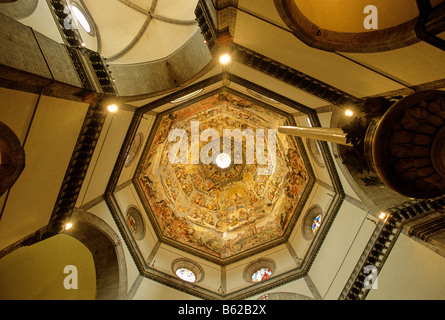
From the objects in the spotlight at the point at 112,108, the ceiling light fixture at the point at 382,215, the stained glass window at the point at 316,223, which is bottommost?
the ceiling light fixture at the point at 382,215

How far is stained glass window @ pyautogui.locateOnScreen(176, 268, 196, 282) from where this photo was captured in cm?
1178

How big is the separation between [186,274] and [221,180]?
642 centimetres

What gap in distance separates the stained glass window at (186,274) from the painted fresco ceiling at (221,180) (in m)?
1.07

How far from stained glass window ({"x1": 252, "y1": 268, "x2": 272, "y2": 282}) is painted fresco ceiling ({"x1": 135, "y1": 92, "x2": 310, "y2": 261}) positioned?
1274 millimetres

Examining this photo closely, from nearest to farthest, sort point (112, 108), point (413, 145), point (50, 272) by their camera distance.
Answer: point (413, 145) < point (112, 108) < point (50, 272)

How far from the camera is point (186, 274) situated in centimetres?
1198

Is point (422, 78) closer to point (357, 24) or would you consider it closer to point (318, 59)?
point (357, 24)

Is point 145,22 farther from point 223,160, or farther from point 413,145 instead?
point 223,160

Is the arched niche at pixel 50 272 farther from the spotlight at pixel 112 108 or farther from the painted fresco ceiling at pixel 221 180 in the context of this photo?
the spotlight at pixel 112 108

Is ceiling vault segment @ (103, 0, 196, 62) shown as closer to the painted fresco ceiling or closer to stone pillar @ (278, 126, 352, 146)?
the painted fresco ceiling

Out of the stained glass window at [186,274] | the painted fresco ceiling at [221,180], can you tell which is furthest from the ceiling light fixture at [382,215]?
the stained glass window at [186,274]

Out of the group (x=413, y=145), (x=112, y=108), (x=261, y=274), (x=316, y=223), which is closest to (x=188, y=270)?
(x=261, y=274)

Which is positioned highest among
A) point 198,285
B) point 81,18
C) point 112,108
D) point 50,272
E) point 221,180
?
point 221,180

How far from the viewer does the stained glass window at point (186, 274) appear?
11.8 metres
